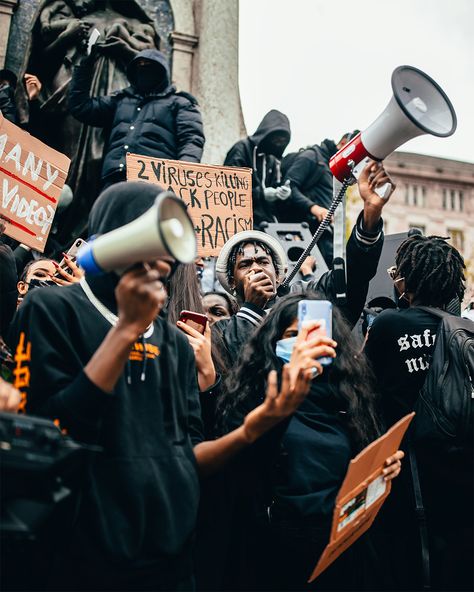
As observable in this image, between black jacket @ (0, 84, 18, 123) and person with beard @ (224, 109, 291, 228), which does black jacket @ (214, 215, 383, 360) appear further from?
black jacket @ (0, 84, 18, 123)

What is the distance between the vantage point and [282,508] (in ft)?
9.09

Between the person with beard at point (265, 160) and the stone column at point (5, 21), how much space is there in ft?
8.73

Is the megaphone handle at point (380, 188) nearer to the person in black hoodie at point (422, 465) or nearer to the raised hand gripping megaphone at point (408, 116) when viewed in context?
the raised hand gripping megaphone at point (408, 116)

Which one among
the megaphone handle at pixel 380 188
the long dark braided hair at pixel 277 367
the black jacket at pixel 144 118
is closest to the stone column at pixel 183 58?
the black jacket at pixel 144 118

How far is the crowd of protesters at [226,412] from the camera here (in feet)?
6.44

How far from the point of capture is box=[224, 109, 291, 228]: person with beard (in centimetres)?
765

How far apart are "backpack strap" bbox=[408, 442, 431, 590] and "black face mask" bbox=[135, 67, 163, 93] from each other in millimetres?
4432

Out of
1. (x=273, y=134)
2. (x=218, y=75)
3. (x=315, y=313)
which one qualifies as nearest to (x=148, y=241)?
(x=315, y=313)

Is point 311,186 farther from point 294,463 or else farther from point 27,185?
point 294,463

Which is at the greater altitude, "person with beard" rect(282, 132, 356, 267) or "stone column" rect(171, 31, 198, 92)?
"stone column" rect(171, 31, 198, 92)

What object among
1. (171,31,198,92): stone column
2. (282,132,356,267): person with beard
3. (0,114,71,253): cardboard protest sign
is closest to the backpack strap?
(0,114,71,253): cardboard protest sign

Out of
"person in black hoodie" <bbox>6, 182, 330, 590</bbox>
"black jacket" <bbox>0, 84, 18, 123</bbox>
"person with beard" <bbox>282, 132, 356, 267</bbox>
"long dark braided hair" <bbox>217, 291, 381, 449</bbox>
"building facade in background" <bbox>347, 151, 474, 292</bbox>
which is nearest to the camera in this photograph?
"person in black hoodie" <bbox>6, 182, 330, 590</bbox>

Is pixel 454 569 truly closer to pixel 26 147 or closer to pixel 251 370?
pixel 251 370

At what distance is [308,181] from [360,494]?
5.68m
